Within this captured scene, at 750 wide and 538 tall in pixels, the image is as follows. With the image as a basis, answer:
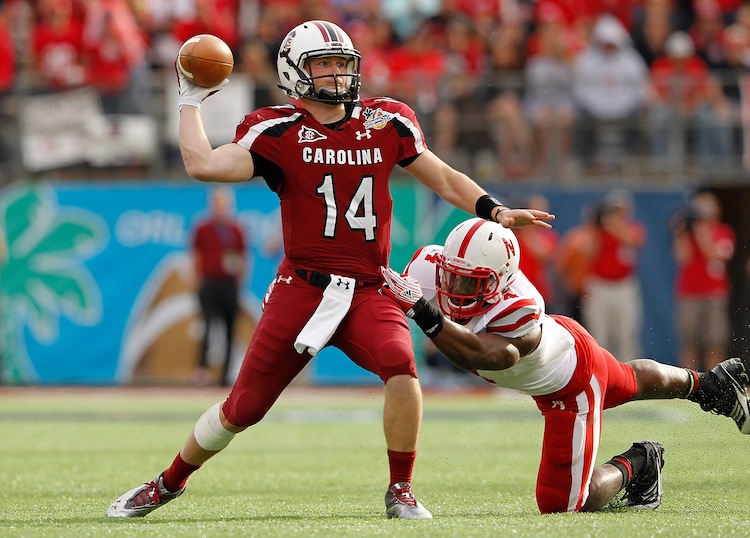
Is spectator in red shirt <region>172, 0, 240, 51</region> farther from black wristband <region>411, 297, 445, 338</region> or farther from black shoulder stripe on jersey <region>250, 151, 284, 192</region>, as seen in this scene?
black wristband <region>411, 297, 445, 338</region>

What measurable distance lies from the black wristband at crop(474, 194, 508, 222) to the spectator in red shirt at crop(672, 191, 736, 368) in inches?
268

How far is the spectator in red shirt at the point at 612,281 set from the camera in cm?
1137

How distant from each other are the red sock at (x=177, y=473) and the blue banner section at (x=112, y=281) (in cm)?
741

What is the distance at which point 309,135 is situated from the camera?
16.4ft

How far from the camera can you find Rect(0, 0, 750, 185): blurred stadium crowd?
1190cm

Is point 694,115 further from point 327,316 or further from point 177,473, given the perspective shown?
point 177,473

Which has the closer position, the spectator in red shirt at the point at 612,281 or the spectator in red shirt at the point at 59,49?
the spectator in red shirt at the point at 612,281

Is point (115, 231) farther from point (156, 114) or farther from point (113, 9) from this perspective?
point (113, 9)

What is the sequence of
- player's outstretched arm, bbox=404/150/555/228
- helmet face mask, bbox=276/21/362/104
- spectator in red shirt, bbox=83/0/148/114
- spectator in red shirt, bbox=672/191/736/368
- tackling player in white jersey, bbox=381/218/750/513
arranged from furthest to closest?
spectator in red shirt, bbox=83/0/148/114 < spectator in red shirt, bbox=672/191/736/368 < player's outstretched arm, bbox=404/150/555/228 < helmet face mask, bbox=276/21/362/104 < tackling player in white jersey, bbox=381/218/750/513

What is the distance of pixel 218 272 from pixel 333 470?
18.0 ft

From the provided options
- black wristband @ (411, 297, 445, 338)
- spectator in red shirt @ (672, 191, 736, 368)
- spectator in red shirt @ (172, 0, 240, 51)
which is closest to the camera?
black wristband @ (411, 297, 445, 338)

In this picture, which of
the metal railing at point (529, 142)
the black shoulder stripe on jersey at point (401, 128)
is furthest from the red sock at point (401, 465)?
the metal railing at point (529, 142)

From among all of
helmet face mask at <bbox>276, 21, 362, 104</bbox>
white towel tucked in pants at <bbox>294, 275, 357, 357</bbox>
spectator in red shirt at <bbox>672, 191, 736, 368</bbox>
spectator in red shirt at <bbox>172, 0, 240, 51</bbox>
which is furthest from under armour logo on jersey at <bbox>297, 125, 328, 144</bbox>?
spectator in red shirt at <bbox>172, 0, 240, 51</bbox>

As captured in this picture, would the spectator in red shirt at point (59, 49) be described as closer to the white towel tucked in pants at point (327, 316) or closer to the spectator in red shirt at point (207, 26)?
the spectator in red shirt at point (207, 26)
